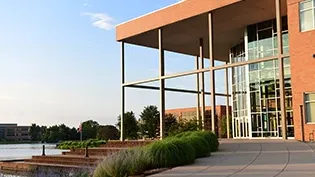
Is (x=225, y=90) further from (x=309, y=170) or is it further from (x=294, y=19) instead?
(x=309, y=170)

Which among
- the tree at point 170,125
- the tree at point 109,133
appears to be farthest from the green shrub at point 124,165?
the tree at point 109,133

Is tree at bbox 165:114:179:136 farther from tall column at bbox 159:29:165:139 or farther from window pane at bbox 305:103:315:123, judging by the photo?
window pane at bbox 305:103:315:123

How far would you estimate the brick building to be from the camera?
69.2 feet

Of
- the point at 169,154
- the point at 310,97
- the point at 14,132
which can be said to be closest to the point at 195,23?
the point at 310,97

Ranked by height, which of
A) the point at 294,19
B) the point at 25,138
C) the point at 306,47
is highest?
the point at 294,19

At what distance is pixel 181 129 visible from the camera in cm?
2344

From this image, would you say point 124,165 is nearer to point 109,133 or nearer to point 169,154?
point 169,154

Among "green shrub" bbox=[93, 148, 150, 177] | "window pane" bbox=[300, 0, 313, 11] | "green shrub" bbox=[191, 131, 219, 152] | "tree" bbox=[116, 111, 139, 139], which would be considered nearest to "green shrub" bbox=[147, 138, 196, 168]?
"green shrub" bbox=[93, 148, 150, 177]

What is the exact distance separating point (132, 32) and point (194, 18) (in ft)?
20.2

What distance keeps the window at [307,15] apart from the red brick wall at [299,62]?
0.23 m

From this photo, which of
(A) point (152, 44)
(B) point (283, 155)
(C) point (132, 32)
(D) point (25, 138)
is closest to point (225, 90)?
(A) point (152, 44)

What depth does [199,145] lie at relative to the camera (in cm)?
1386

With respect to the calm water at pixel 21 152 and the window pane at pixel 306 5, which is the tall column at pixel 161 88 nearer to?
the calm water at pixel 21 152

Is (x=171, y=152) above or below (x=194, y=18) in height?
below
